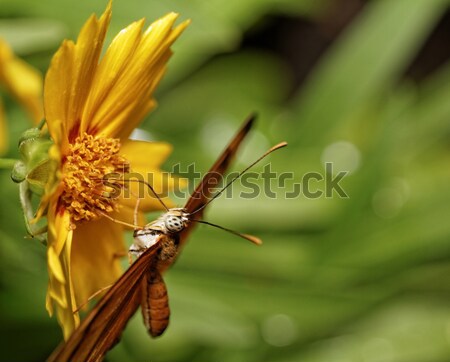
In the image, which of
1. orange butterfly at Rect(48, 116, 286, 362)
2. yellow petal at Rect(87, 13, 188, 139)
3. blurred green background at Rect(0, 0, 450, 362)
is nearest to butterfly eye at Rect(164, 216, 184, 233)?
orange butterfly at Rect(48, 116, 286, 362)

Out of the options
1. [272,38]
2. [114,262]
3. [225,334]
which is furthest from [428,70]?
[114,262]

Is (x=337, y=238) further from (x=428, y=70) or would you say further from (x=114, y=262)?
(x=428, y=70)

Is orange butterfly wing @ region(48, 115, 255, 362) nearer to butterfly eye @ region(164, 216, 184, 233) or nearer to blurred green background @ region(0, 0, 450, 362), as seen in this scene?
butterfly eye @ region(164, 216, 184, 233)

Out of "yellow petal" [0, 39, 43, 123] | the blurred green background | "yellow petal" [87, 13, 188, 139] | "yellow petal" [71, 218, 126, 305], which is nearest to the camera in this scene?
"yellow petal" [87, 13, 188, 139]

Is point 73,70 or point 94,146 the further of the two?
point 94,146

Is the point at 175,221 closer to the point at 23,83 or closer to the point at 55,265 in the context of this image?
the point at 55,265

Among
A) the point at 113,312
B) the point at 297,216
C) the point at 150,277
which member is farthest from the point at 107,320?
the point at 297,216
